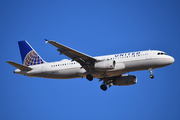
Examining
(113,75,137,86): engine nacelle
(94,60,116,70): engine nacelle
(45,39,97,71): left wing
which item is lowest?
(113,75,137,86): engine nacelle

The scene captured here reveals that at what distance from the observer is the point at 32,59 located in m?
43.9

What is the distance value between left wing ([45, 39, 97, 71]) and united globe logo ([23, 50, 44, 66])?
861cm

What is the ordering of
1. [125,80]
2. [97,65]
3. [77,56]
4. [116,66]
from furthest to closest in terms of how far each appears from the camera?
[125,80]
[97,65]
[116,66]
[77,56]

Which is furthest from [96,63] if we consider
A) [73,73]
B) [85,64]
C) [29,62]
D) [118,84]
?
[29,62]

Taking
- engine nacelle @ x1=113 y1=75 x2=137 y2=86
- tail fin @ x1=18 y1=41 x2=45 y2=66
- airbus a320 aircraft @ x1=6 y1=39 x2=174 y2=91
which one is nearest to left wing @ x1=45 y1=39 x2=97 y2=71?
airbus a320 aircraft @ x1=6 y1=39 x2=174 y2=91

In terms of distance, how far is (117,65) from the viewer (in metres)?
36.7

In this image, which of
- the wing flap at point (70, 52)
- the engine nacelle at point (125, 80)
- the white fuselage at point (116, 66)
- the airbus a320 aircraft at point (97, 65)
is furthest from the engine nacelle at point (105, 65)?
the engine nacelle at point (125, 80)

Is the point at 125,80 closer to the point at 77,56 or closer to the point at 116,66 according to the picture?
the point at 116,66

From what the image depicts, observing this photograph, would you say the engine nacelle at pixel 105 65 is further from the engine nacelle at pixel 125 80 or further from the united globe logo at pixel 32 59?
the united globe logo at pixel 32 59

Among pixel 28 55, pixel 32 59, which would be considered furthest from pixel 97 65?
pixel 28 55

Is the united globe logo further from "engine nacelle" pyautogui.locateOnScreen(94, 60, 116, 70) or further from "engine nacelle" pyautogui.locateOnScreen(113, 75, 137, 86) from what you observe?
"engine nacelle" pyautogui.locateOnScreen(113, 75, 137, 86)

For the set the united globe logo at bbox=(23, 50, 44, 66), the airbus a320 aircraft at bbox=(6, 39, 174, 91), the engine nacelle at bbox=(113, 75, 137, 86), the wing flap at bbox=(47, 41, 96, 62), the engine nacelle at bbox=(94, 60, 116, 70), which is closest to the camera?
the wing flap at bbox=(47, 41, 96, 62)

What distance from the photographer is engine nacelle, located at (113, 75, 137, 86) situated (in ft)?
140

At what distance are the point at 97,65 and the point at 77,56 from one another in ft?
10.2
